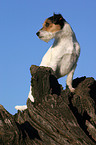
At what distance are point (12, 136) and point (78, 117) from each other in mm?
1885

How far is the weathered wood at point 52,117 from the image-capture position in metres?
7.61

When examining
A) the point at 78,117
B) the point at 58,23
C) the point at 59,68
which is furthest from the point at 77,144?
the point at 58,23

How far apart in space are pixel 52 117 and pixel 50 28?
2.46 meters

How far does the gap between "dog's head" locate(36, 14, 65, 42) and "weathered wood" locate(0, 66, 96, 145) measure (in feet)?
3.05

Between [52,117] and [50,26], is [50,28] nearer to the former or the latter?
[50,26]

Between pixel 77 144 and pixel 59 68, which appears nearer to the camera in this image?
pixel 77 144

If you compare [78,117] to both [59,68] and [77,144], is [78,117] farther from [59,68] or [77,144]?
[59,68]

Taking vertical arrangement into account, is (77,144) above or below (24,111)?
below

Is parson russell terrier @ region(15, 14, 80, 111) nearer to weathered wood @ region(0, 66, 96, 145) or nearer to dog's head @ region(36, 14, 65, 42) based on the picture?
dog's head @ region(36, 14, 65, 42)

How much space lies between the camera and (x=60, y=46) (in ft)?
29.0

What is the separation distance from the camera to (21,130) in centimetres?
774

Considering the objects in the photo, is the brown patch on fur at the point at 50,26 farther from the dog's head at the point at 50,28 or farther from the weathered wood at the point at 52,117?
the weathered wood at the point at 52,117

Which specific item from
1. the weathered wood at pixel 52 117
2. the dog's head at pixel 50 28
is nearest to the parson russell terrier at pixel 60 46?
the dog's head at pixel 50 28

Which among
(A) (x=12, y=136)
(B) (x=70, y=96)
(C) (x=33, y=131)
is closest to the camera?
(A) (x=12, y=136)
